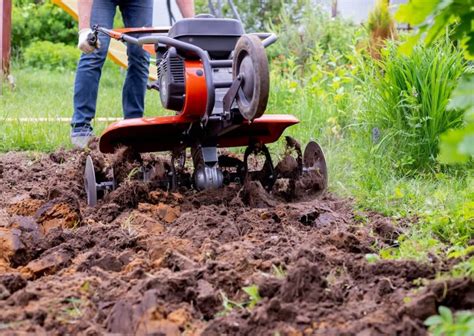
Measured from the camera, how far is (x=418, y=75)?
4.40 meters

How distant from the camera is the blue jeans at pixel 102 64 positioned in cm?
518

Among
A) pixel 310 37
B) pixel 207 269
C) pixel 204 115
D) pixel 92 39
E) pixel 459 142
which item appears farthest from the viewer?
pixel 310 37

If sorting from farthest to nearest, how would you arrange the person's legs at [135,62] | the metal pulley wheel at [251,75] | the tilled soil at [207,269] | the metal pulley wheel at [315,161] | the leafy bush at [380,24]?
the leafy bush at [380,24] → the person's legs at [135,62] → the metal pulley wheel at [315,161] → the metal pulley wheel at [251,75] → the tilled soil at [207,269]

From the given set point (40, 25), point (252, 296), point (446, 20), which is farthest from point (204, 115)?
point (40, 25)

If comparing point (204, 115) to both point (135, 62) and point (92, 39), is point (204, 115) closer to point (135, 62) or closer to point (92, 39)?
point (92, 39)

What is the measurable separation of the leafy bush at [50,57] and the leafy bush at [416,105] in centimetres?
824

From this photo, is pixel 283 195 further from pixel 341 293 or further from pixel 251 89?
pixel 341 293

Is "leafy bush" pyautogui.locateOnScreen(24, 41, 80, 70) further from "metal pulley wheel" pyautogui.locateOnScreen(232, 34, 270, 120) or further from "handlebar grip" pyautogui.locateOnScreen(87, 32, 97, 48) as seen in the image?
"metal pulley wheel" pyautogui.locateOnScreen(232, 34, 270, 120)

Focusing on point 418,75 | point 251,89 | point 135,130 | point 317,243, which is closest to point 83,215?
point 135,130

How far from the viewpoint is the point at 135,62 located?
5.40 metres

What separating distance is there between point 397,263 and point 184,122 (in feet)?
5.68

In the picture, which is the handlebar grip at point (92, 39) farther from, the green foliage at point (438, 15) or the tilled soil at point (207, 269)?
the green foliage at point (438, 15)

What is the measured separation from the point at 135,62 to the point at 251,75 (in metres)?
2.27

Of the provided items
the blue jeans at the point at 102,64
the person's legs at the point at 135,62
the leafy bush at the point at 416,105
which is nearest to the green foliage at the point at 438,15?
the leafy bush at the point at 416,105
